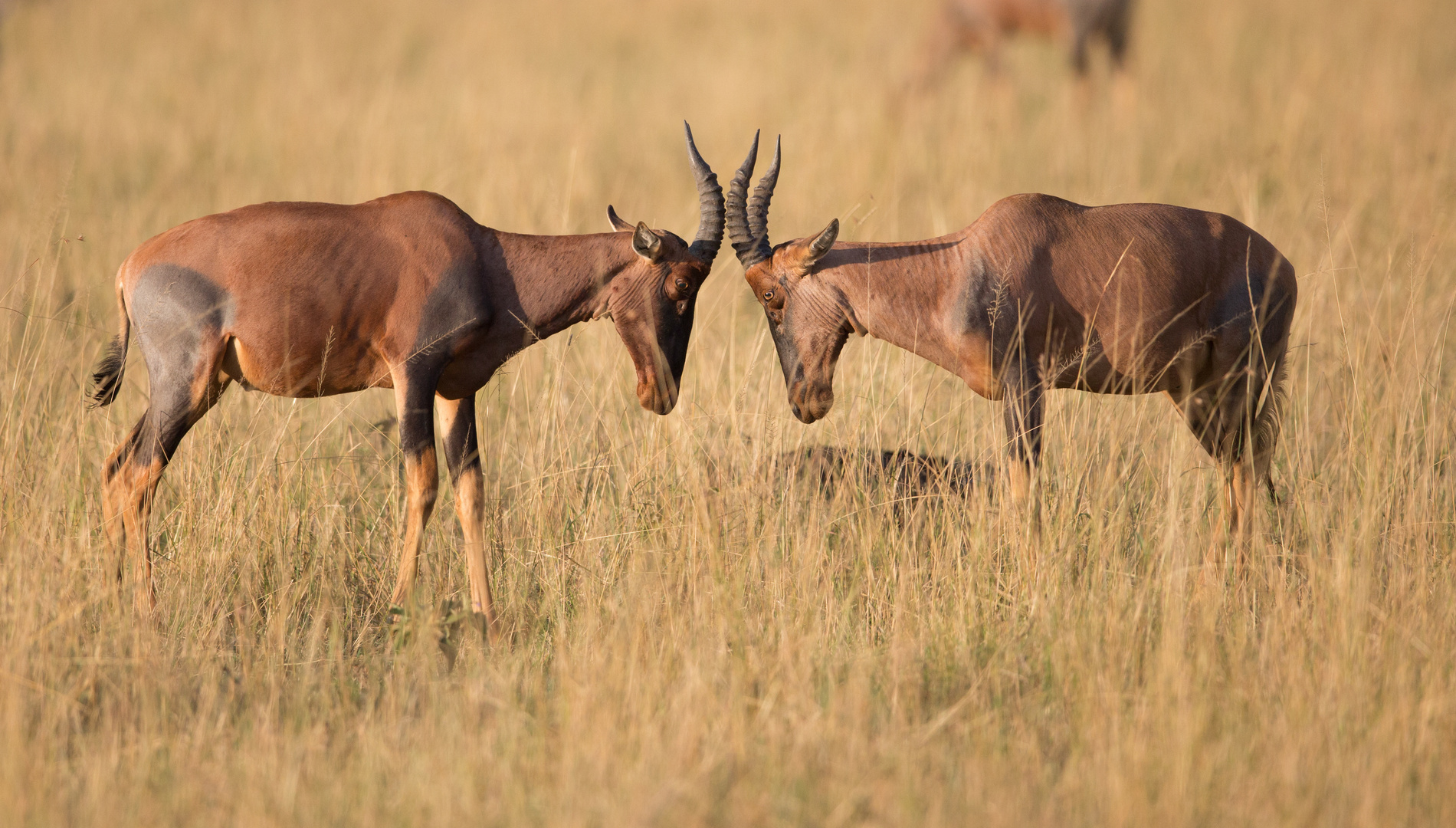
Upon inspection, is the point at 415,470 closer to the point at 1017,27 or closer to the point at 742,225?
the point at 742,225

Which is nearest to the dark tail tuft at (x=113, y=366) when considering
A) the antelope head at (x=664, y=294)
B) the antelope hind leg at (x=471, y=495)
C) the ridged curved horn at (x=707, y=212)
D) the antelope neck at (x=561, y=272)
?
the antelope hind leg at (x=471, y=495)

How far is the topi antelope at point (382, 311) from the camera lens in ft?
16.4

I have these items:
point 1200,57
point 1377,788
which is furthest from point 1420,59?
point 1377,788

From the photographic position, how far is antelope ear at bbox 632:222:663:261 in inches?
206

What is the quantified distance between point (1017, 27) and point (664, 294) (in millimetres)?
12915

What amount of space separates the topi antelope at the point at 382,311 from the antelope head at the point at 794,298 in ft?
0.73

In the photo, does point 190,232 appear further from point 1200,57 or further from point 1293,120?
point 1200,57

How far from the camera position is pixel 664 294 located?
5.46m

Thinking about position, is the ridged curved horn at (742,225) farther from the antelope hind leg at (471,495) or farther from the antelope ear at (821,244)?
the antelope hind leg at (471,495)

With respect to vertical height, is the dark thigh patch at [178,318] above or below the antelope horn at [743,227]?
below

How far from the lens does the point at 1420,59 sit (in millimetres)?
14891

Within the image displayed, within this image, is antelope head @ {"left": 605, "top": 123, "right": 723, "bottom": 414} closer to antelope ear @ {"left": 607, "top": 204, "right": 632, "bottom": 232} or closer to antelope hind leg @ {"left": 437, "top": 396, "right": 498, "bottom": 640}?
antelope ear @ {"left": 607, "top": 204, "right": 632, "bottom": 232}

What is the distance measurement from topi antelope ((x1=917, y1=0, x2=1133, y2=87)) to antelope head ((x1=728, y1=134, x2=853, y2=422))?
10680 millimetres

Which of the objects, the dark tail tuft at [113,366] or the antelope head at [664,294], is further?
the antelope head at [664,294]
